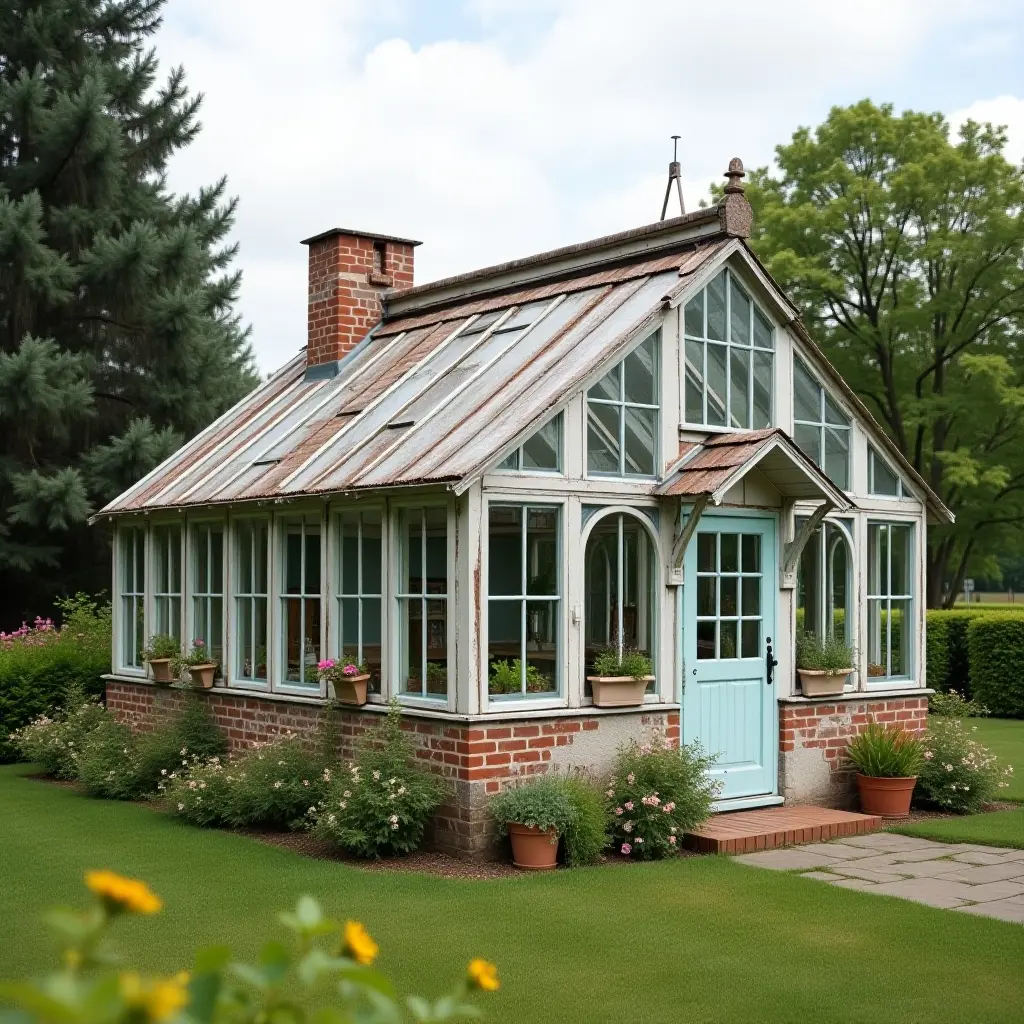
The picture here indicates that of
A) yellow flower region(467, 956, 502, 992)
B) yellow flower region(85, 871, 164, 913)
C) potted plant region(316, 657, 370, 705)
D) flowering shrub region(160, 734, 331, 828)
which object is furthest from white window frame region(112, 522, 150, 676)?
yellow flower region(85, 871, 164, 913)

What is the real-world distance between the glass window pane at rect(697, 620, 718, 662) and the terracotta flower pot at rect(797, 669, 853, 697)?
969 mm

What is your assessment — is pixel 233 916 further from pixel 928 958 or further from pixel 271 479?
pixel 271 479

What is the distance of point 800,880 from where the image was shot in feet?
28.5

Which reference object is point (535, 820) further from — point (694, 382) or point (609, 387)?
point (694, 382)

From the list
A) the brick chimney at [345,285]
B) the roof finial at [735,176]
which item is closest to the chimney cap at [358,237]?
the brick chimney at [345,285]

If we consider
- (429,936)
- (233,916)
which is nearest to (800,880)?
(429,936)

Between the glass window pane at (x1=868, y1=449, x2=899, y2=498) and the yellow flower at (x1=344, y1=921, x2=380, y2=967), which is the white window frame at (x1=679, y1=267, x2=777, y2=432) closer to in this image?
the glass window pane at (x1=868, y1=449, x2=899, y2=498)

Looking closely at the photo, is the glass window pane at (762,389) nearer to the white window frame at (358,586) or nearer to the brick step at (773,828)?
the brick step at (773,828)

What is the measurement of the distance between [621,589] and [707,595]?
97cm

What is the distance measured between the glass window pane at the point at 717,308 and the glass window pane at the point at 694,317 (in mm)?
102

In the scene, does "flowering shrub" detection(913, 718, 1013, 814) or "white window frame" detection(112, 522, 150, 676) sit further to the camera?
"white window frame" detection(112, 522, 150, 676)

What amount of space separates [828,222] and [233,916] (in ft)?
65.5

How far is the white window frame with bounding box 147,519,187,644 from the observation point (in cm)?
1293

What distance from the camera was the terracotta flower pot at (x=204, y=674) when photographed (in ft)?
40.4
